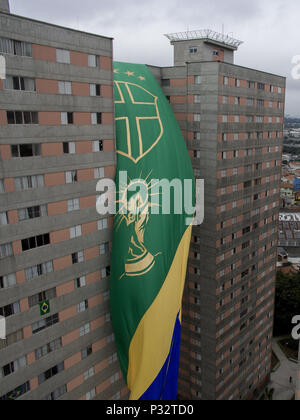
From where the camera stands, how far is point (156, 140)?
33.2 m

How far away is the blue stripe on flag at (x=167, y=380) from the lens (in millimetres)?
31266

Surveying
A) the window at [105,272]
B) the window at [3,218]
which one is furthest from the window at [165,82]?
the window at [3,218]

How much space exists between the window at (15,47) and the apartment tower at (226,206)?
764 inches

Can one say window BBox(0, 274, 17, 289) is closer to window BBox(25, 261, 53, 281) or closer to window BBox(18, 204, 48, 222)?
window BBox(25, 261, 53, 281)

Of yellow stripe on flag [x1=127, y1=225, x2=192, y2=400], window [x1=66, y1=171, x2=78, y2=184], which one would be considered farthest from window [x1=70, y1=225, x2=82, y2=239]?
yellow stripe on flag [x1=127, y1=225, x2=192, y2=400]

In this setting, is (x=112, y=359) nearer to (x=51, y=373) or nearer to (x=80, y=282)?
(x=51, y=373)

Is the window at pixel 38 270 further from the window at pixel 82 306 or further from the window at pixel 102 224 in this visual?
the window at pixel 102 224

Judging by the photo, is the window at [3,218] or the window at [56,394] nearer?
the window at [3,218]

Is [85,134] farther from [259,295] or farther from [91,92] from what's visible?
[259,295]

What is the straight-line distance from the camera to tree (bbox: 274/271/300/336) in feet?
229

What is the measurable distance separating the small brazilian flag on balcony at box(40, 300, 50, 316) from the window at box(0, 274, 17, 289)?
319 cm

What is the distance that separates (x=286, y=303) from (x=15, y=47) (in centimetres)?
6489
